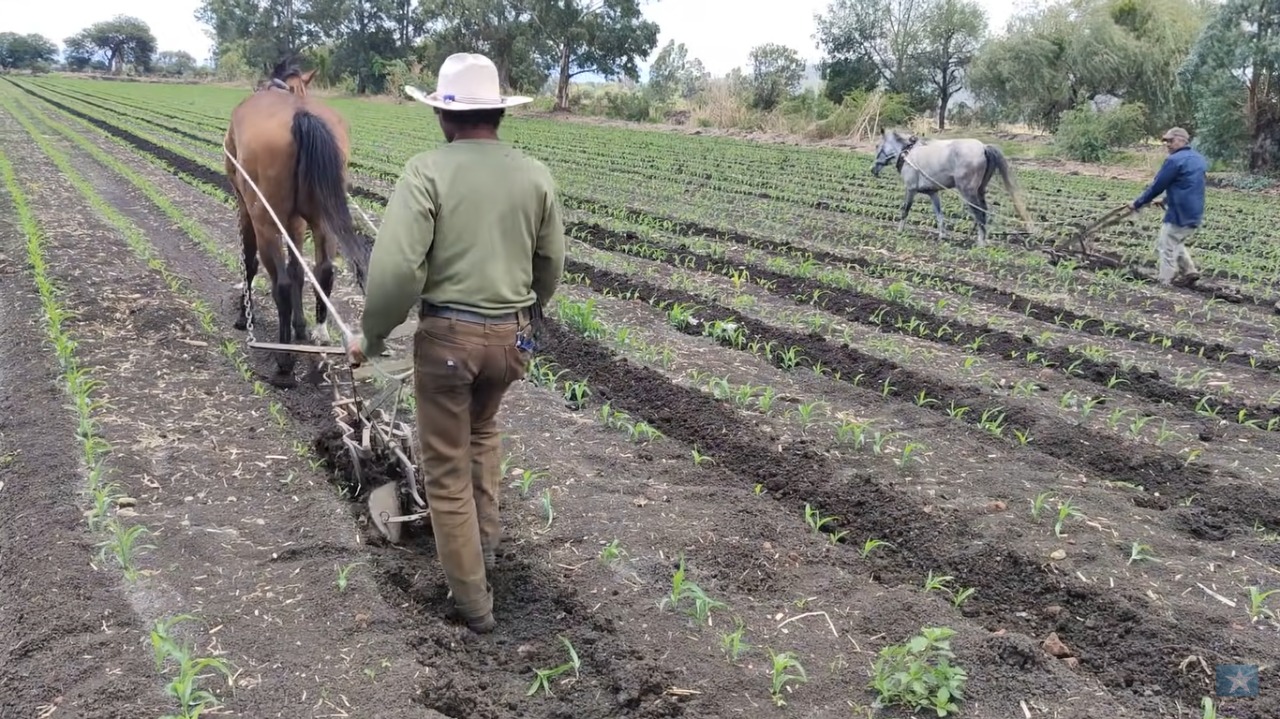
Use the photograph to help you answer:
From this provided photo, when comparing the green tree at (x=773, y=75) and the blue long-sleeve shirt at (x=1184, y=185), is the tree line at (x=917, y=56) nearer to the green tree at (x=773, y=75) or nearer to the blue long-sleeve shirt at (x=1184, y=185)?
the green tree at (x=773, y=75)

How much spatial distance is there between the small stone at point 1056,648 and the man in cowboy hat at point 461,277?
82.3 inches

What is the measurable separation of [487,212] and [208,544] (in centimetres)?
197

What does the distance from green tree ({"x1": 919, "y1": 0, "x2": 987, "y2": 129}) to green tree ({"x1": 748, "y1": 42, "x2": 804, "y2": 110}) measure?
6.15 m

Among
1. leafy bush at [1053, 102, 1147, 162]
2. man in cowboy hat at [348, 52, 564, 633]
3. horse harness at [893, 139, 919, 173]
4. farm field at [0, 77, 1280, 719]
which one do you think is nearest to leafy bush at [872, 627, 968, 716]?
farm field at [0, 77, 1280, 719]

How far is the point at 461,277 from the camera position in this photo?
124 inches

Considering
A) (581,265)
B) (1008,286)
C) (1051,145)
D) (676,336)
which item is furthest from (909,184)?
→ (1051,145)

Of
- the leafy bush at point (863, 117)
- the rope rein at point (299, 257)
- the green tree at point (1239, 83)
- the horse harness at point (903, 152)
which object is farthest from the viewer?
the leafy bush at point (863, 117)

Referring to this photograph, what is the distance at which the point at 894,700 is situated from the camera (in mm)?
3088

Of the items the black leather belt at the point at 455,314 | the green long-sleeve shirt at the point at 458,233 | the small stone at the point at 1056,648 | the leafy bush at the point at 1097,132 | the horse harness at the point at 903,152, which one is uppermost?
the leafy bush at the point at 1097,132

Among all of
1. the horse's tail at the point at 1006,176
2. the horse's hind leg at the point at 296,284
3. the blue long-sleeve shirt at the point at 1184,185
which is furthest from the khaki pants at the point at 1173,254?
the horse's hind leg at the point at 296,284

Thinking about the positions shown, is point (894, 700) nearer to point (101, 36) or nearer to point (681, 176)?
point (681, 176)

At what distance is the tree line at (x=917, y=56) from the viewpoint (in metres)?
22.7

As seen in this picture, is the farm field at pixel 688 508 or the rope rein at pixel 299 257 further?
the rope rein at pixel 299 257

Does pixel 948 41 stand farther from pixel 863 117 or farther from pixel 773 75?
pixel 863 117
